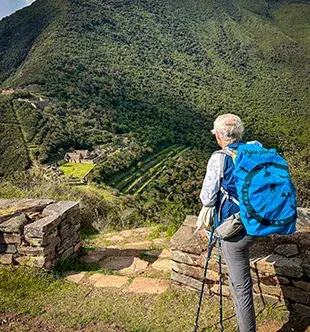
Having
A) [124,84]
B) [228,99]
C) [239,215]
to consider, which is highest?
[124,84]

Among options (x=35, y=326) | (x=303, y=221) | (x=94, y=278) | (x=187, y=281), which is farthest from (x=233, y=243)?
(x=94, y=278)

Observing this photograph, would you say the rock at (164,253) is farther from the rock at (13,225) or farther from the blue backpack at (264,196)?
the blue backpack at (264,196)

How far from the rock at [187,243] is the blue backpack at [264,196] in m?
1.28

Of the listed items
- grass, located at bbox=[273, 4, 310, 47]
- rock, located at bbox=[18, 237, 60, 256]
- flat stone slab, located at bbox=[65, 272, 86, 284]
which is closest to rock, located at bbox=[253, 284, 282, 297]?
flat stone slab, located at bbox=[65, 272, 86, 284]

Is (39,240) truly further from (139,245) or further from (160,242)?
(160,242)

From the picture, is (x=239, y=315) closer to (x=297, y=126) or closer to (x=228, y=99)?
(x=297, y=126)

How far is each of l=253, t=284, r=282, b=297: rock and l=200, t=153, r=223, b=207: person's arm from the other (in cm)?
123

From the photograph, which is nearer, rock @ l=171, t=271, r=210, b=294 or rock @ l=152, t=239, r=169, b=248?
rock @ l=171, t=271, r=210, b=294

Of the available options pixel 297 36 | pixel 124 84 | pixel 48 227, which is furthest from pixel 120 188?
pixel 297 36

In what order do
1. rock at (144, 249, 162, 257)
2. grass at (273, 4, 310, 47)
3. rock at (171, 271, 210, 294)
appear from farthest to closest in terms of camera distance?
1. grass at (273, 4, 310, 47)
2. rock at (144, 249, 162, 257)
3. rock at (171, 271, 210, 294)

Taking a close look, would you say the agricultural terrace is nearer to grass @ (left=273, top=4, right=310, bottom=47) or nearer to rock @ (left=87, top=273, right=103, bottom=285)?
rock @ (left=87, top=273, right=103, bottom=285)

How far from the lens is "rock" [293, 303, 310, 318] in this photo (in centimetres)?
286

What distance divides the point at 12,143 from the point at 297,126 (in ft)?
158

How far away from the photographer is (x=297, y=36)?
124438 millimetres
